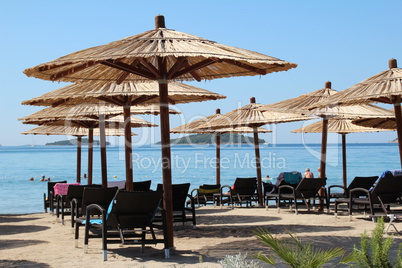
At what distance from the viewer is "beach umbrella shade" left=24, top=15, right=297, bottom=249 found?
17.9ft

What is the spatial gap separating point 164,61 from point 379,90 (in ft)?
11.6

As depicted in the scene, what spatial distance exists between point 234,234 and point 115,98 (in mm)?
2898

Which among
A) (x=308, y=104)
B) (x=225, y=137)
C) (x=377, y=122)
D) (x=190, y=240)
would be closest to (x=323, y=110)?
(x=308, y=104)

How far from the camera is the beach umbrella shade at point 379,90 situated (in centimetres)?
804

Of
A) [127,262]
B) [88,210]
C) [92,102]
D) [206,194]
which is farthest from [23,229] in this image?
[206,194]

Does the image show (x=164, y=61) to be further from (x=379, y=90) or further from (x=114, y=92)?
(x=379, y=90)

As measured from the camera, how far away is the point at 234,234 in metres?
7.35

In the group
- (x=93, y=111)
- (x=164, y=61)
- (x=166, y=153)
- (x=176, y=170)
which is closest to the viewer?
(x=166, y=153)

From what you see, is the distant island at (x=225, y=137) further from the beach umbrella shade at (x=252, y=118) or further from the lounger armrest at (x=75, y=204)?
the lounger armrest at (x=75, y=204)

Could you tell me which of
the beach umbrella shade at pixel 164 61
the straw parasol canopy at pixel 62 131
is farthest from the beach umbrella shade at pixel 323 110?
the straw parasol canopy at pixel 62 131

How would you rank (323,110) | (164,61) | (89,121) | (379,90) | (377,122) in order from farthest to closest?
(377,122), (89,121), (323,110), (379,90), (164,61)

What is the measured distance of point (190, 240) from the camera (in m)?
7.04

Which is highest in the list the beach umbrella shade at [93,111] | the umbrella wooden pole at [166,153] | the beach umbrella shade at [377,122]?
the beach umbrella shade at [93,111]

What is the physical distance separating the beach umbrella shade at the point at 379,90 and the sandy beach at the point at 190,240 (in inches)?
74.6
